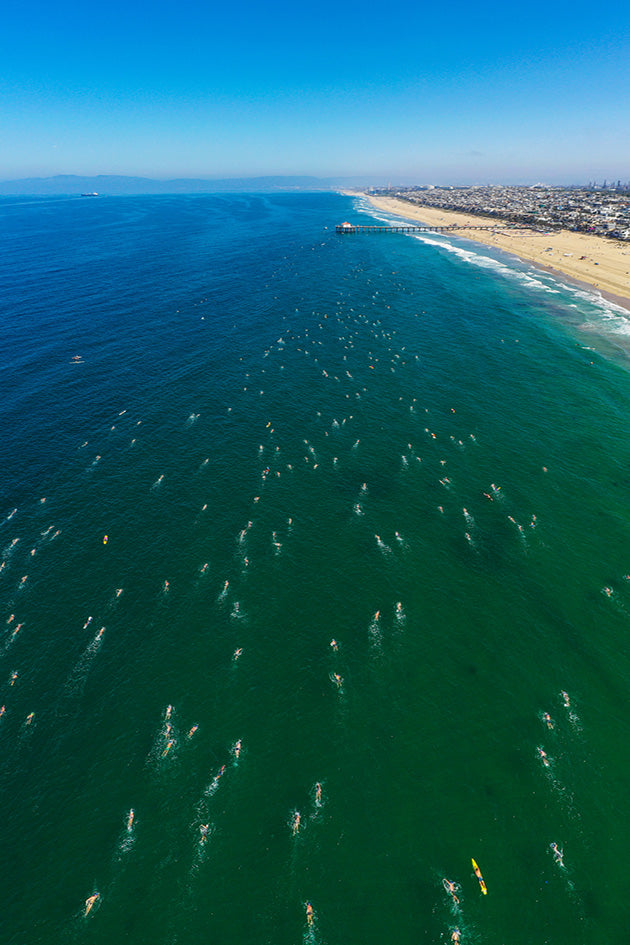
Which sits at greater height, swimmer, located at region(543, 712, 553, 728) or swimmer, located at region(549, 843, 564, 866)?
swimmer, located at region(549, 843, 564, 866)

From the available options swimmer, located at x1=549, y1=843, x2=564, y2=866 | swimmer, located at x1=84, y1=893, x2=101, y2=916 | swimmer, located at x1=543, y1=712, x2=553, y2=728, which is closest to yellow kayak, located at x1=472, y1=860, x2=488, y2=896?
swimmer, located at x1=549, y1=843, x2=564, y2=866

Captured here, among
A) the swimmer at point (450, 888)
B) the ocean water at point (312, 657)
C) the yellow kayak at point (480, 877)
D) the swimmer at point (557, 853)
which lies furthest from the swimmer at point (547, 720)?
the swimmer at point (450, 888)

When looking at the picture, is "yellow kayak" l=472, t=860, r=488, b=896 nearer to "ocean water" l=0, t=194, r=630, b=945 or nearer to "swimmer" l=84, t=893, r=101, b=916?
"ocean water" l=0, t=194, r=630, b=945

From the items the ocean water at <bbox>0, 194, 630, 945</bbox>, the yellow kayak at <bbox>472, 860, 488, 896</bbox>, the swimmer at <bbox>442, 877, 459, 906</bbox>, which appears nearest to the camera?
the swimmer at <bbox>442, 877, 459, 906</bbox>

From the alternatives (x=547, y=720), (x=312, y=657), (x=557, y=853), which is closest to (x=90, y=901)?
(x=312, y=657)

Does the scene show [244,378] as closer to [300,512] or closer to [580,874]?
[300,512]

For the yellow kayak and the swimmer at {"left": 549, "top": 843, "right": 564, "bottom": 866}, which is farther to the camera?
the swimmer at {"left": 549, "top": 843, "right": 564, "bottom": 866}

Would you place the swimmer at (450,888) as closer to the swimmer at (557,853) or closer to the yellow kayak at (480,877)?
the yellow kayak at (480,877)
